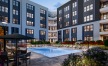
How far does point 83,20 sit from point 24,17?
76.2ft

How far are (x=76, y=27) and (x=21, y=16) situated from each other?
829 inches

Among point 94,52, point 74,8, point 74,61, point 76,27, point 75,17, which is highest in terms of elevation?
point 74,8

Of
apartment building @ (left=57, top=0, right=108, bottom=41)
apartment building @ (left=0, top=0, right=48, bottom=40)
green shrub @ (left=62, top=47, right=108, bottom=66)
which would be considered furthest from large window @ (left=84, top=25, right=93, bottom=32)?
green shrub @ (left=62, top=47, right=108, bottom=66)

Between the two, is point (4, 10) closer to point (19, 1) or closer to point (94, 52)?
point (19, 1)

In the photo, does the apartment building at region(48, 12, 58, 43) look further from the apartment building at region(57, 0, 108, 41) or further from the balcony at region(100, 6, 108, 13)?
the balcony at region(100, 6, 108, 13)

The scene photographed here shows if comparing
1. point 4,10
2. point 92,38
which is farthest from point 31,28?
point 92,38

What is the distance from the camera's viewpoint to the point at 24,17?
59.1 m

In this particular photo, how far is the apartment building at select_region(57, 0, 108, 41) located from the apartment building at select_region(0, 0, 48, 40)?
337 inches

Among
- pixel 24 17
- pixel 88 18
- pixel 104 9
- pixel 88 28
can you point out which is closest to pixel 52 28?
pixel 24 17

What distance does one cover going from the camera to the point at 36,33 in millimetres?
65812

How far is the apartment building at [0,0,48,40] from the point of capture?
5128 cm

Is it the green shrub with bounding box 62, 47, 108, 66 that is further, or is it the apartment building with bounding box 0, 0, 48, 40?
the apartment building with bounding box 0, 0, 48, 40

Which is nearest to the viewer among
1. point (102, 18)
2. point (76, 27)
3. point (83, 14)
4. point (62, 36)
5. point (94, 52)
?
point (94, 52)

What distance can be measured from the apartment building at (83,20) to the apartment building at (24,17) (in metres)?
8.56
